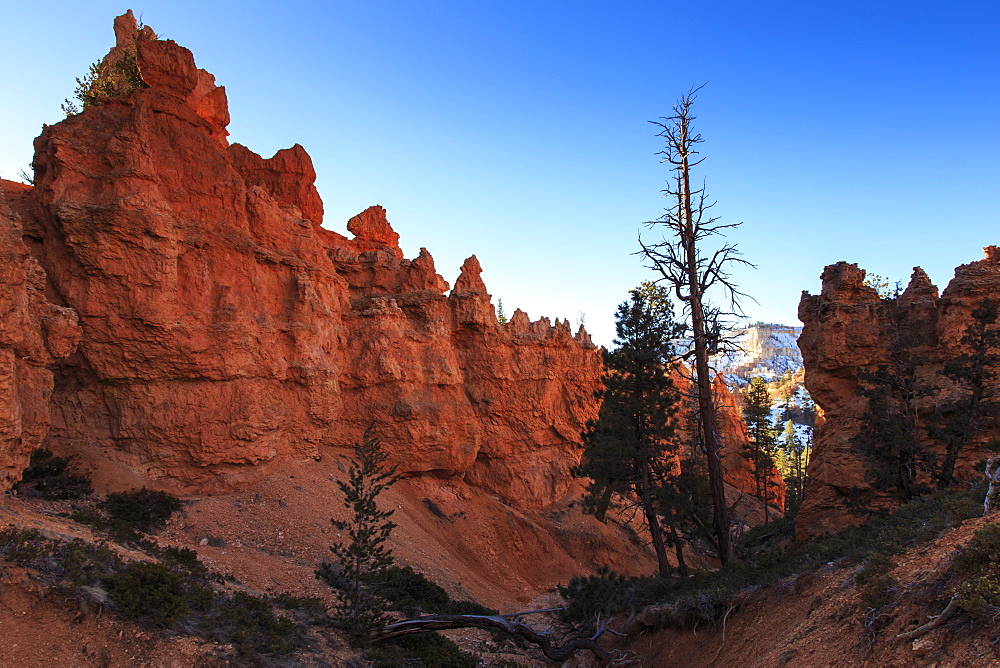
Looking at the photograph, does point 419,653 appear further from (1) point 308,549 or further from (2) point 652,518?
(2) point 652,518

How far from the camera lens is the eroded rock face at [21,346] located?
393 inches

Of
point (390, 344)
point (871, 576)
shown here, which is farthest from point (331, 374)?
point (871, 576)

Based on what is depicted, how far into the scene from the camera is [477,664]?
39.5ft

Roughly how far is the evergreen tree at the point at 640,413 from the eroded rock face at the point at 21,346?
14585 millimetres

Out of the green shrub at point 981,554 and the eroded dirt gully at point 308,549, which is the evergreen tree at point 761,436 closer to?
the eroded dirt gully at point 308,549

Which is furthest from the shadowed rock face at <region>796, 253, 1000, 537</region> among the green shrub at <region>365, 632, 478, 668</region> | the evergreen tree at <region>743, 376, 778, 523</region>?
the evergreen tree at <region>743, 376, 778, 523</region>

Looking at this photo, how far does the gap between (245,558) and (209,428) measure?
5.02m

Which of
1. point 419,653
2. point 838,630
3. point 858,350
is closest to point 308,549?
point 419,653

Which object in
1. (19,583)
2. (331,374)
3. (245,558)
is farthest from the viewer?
(331,374)

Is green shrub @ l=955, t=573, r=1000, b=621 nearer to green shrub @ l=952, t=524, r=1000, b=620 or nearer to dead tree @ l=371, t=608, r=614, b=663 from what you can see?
green shrub @ l=952, t=524, r=1000, b=620

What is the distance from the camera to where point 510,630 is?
1067cm

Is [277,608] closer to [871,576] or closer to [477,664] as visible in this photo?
[477,664]

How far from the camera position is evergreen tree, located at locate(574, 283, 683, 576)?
619 inches

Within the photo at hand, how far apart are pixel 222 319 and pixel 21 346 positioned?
24.6 feet
